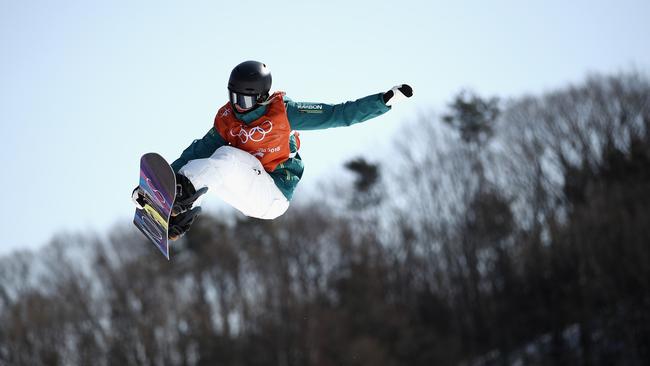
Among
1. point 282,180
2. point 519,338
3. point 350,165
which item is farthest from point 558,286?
point 282,180

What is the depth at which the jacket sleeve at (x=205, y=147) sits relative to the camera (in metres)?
8.20

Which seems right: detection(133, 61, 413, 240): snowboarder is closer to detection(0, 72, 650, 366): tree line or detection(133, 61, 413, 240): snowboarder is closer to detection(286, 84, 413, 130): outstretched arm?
detection(286, 84, 413, 130): outstretched arm

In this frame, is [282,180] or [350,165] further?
[350,165]

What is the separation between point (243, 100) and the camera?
782 cm

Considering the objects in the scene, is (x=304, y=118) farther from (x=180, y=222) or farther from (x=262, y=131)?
(x=180, y=222)

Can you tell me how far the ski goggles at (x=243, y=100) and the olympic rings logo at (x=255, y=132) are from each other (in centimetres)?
24

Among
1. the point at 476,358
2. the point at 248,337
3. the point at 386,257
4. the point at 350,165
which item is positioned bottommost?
the point at 476,358

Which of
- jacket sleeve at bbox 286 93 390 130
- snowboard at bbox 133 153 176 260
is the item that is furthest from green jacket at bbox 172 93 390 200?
snowboard at bbox 133 153 176 260

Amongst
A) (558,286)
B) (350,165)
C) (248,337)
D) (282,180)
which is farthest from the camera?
(350,165)

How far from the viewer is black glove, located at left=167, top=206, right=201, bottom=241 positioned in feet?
26.0

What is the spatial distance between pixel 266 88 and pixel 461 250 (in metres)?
31.6

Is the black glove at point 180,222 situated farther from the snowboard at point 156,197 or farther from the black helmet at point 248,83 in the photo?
the black helmet at point 248,83

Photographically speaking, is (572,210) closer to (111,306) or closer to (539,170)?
(539,170)

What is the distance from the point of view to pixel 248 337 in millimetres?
37469
